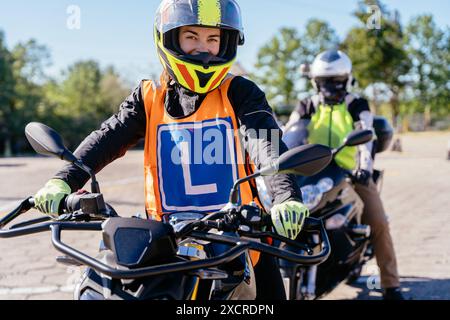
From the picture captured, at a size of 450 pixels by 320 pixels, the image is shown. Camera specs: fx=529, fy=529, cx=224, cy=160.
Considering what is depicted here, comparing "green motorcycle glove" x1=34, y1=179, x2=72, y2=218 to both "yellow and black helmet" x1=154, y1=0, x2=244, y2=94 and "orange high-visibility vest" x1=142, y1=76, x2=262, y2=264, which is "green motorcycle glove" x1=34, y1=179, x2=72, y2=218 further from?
"yellow and black helmet" x1=154, y1=0, x2=244, y2=94

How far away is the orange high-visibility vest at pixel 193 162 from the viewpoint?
95.4 inches

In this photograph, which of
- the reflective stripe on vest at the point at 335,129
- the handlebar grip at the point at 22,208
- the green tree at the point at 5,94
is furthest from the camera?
the green tree at the point at 5,94

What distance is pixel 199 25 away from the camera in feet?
7.84

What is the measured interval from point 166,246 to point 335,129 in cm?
327

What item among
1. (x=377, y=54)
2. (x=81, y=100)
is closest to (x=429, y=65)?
(x=377, y=54)

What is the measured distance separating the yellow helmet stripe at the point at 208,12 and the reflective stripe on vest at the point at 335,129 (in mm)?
2387

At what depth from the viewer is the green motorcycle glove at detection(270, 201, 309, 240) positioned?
1.87 metres

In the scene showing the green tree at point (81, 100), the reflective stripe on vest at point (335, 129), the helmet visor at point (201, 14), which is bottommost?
the green tree at point (81, 100)

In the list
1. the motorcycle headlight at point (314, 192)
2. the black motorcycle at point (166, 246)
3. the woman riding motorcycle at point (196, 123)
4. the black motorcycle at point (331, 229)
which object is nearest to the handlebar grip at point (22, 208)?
the black motorcycle at point (166, 246)

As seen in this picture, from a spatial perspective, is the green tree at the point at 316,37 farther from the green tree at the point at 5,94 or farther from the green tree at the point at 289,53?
the green tree at the point at 5,94
